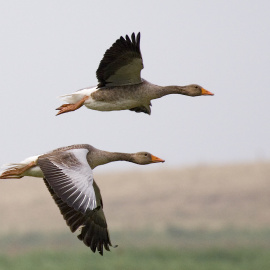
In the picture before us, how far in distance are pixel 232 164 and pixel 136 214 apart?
21.8 feet

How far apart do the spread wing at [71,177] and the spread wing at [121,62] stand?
0.97 meters

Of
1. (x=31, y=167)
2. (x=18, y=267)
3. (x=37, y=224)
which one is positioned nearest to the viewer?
(x=31, y=167)

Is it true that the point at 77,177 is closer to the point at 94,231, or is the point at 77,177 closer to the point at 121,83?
the point at 94,231

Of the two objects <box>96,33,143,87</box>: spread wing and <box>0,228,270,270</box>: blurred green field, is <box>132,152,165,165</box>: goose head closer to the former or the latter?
<box>96,33,143,87</box>: spread wing

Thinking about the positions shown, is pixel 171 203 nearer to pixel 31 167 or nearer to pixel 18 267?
pixel 18 267

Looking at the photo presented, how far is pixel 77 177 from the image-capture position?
1145 centimetres

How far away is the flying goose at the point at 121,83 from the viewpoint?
1259 centimetres

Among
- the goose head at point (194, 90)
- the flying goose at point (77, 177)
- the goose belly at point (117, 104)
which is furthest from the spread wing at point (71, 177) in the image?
the goose head at point (194, 90)

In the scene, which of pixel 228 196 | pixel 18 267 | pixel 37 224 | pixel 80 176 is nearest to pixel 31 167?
pixel 80 176

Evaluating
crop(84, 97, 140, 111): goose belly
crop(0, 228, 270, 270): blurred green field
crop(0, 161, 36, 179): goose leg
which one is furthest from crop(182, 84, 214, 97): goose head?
crop(0, 228, 270, 270): blurred green field

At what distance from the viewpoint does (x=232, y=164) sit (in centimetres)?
5166

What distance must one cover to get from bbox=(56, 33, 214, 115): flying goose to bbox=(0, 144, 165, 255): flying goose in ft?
1.80

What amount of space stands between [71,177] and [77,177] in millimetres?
62

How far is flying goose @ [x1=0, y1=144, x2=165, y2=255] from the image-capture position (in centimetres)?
1116
